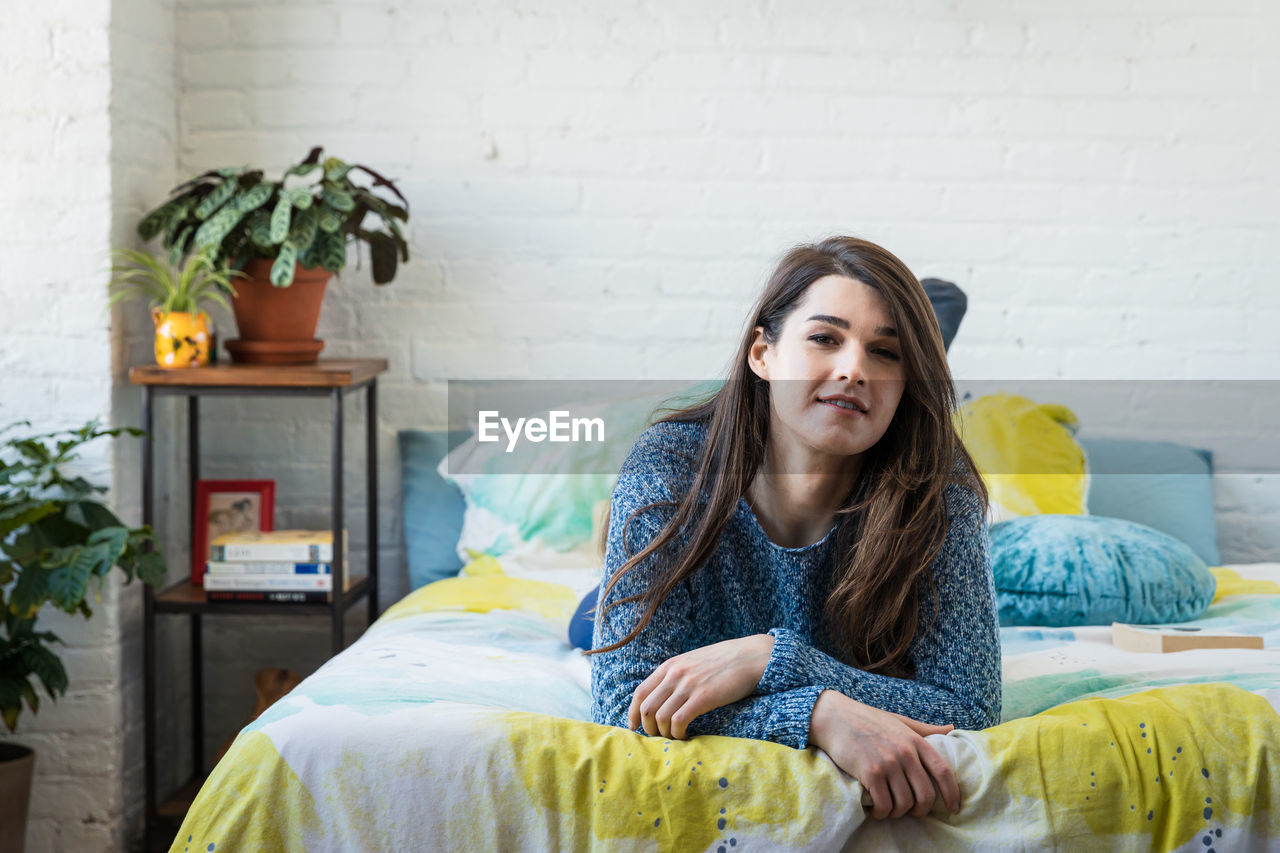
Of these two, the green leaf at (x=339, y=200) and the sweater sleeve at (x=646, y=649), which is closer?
the sweater sleeve at (x=646, y=649)

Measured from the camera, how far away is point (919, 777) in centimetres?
113

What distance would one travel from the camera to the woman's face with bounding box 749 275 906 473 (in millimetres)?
1341

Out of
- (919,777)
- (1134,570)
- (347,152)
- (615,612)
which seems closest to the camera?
(919,777)

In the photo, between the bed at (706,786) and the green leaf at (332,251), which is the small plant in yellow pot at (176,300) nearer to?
the green leaf at (332,251)

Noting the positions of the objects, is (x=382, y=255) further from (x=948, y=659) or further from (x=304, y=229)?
(x=948, y=659)

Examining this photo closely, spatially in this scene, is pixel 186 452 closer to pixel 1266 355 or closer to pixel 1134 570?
pixel 1134 570

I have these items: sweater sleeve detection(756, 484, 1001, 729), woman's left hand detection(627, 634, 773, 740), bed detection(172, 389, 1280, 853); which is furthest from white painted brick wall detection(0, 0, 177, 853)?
sweater sleeve detection(756, 484, 1001, 729)

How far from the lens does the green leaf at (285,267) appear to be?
210 centimetres

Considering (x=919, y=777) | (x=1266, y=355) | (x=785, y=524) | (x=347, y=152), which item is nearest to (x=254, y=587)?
(x=347, y=152)

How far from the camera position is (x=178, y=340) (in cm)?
216

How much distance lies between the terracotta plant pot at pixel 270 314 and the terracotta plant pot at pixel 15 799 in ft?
2.79

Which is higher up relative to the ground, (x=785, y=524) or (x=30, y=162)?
(x=30, y=162)

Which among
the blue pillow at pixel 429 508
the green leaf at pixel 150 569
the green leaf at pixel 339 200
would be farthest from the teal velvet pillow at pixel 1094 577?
the green leaf at pixel 150 569

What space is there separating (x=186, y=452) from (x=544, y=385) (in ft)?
2.76
